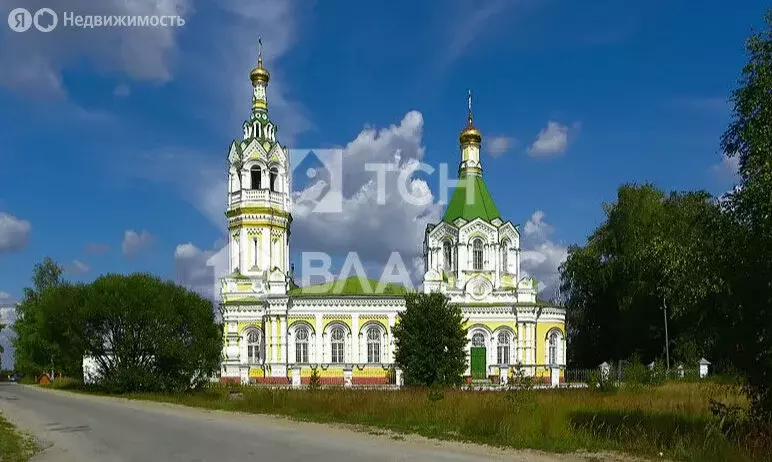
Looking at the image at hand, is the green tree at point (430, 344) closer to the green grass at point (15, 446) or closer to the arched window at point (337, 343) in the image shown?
the arched window at point (337, 343)

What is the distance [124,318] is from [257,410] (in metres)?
12.0

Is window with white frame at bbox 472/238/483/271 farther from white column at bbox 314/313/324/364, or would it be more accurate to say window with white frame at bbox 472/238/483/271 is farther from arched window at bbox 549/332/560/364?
white column at bbox 314/313/324/364

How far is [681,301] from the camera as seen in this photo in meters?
11.5

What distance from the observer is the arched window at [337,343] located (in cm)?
4188

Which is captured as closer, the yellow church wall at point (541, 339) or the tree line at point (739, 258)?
the tree line at point (739, 258)

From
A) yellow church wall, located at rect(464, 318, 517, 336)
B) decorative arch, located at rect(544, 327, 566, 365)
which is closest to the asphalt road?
yellow church wall, located at rect(464, 318, 517, 336)

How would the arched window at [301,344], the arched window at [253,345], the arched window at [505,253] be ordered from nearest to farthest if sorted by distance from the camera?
the arched window at [301,344]
the arched window at [253,345]
the arched window at [505,253]

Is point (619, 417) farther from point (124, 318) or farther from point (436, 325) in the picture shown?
point (124, 318)

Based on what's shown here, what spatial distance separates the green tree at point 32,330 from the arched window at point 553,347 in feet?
110

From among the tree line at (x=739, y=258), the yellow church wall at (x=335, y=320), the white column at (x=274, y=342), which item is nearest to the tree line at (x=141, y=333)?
the white column at (x=274, y=342)

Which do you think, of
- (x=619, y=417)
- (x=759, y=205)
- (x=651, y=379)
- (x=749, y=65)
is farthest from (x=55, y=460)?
(x=651, y=379)

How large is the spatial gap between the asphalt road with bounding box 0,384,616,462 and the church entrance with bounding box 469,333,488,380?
23.9m

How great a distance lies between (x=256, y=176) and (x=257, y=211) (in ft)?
9.56

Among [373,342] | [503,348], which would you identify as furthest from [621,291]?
[373,342]
